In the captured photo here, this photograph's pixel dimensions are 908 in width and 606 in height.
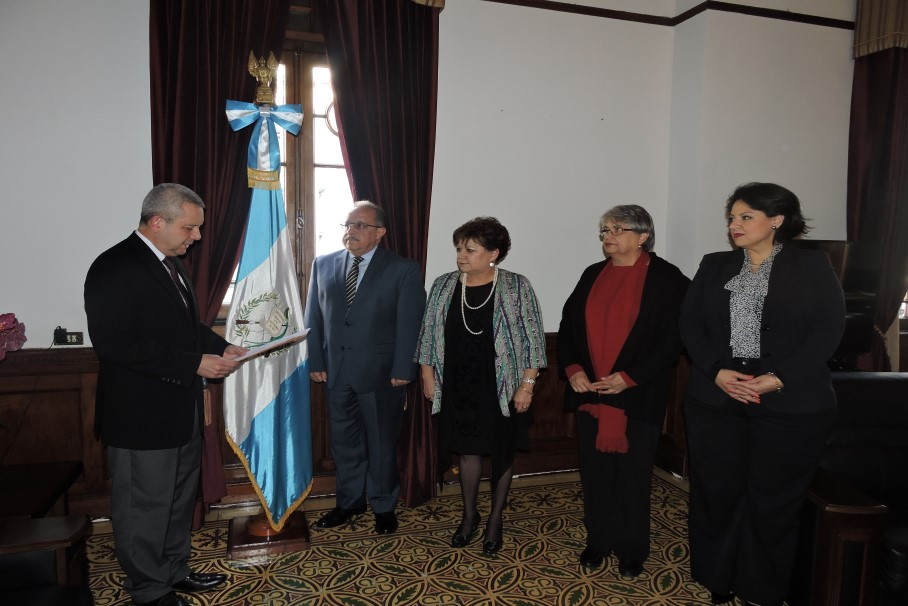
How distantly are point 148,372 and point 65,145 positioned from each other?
1.71 metres

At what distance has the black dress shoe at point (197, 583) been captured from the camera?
8.83ft

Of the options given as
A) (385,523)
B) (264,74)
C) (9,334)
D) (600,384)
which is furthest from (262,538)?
(264,74)

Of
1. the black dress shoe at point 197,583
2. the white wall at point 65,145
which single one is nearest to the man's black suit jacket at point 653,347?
the black dress shoe at point 197,583

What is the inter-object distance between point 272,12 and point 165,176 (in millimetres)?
1051

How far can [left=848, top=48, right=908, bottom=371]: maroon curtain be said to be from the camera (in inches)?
167

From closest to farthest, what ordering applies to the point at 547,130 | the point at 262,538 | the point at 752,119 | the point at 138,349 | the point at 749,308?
the point at 138,349 < the point at 749,308 < the point at 262,538 < the point at 547,130 < the point at 752,119

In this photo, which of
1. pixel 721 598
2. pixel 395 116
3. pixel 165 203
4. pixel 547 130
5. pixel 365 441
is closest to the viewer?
pixel 165 203

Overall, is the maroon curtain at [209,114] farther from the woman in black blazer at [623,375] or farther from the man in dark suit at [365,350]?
the woman in black blazer at [623,375]

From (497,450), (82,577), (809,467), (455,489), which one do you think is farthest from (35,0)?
(809,467)

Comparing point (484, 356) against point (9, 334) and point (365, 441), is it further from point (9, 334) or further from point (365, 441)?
point (9, 334)

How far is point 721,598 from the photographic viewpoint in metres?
2.62

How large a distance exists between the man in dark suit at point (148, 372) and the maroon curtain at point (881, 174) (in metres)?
4.25

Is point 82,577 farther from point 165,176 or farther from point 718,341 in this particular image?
point 718,341

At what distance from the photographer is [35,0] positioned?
10.3 feet
